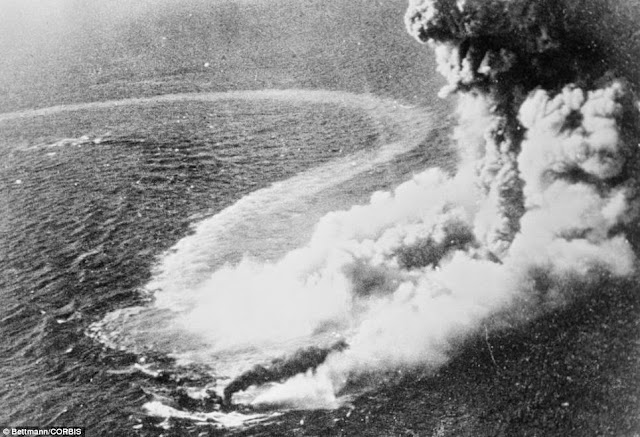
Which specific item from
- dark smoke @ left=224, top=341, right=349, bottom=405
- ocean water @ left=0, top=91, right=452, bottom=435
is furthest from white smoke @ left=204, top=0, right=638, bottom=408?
ocean water @ left=0, top=91, right=452, bottom=435

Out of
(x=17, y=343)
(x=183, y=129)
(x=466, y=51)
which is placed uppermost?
(x=183, y=129)

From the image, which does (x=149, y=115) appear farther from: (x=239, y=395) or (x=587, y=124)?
(x=587, y=124)

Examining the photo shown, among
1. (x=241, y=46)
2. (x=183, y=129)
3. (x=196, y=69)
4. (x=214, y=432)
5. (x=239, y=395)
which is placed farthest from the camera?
(x=241, y=46)

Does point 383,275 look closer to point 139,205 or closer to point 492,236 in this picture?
point 492,236

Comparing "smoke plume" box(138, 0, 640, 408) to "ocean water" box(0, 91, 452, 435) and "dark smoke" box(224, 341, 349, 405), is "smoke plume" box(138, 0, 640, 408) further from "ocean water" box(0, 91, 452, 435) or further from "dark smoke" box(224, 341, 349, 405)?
"ocean water" box(0, 91, 452, 435)

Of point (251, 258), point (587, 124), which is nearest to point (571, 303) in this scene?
point (587, 124)

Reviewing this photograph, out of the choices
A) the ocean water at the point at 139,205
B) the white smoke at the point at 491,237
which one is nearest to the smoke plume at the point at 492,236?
the white smoke at the point at 491,237

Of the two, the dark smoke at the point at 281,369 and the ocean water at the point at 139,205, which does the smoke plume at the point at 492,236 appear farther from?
the ocean water at the point at 139,205
